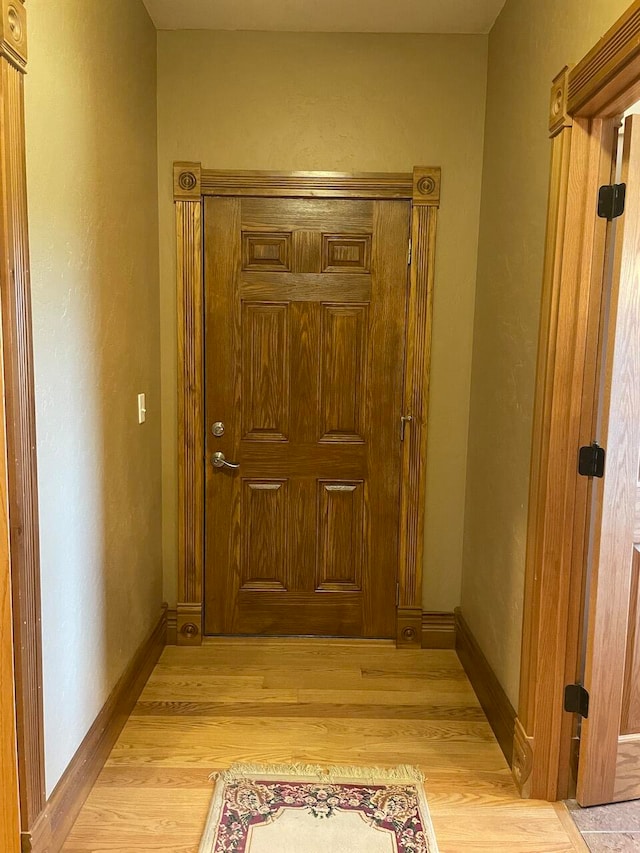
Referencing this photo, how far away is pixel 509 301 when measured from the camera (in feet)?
7.62

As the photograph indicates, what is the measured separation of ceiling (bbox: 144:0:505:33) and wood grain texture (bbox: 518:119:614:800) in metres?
1.07

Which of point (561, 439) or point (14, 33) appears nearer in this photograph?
point (14, 33)

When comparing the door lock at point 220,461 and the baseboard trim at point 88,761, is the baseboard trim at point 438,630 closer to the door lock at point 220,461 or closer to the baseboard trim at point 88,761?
the door lock at point 220,461

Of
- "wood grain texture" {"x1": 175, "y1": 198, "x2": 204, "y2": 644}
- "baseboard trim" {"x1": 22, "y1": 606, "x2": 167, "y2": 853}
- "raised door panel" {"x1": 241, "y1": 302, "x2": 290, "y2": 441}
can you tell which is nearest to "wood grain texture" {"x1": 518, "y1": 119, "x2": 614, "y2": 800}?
"raised door panel" {"x1": 241, "y1": 302, "x2": 290, "y2": 441}

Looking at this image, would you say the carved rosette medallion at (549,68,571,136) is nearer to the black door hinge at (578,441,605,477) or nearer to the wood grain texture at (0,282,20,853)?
the black door hinge at (578,441,605,477)

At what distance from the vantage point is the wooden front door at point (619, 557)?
1.73 metres

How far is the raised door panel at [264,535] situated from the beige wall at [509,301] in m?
0.86

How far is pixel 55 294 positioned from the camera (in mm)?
1703

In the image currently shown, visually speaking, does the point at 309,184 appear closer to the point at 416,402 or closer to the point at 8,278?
the point at 416,402

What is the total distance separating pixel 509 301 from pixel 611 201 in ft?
2.01

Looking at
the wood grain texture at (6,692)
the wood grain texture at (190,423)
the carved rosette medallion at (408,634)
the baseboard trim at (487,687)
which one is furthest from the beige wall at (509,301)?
the wood grain texture at (6,692)

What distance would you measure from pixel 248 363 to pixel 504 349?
3.75 feet

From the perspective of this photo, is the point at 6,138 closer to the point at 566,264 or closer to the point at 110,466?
the point at 110,466

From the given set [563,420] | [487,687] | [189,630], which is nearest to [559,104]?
[563,420]
